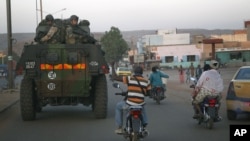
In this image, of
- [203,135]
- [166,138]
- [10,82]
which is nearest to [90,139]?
[166,138]

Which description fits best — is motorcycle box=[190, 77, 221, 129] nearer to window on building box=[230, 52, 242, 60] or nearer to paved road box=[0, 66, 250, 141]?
paved road box=[0, 66, 250, 141]

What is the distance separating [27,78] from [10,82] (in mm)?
18227

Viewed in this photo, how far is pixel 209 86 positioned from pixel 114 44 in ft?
351

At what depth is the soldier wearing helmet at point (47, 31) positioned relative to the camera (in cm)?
1584

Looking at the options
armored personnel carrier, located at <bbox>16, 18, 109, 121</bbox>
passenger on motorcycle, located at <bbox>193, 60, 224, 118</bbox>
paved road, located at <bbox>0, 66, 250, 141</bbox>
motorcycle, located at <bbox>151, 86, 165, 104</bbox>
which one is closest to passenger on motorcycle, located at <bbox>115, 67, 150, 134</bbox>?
paved road, located at <bbox>0, 66, 250, 141</bbox>

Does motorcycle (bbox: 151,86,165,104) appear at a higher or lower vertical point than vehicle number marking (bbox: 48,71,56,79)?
lower

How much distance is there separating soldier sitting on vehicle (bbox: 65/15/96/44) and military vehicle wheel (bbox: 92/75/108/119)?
4.45ft

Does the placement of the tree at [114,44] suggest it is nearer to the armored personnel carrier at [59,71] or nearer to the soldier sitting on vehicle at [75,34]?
the soldier sitting on vehicle at [75,34]

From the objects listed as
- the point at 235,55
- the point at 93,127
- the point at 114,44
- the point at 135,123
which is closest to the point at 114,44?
the point at 114,44

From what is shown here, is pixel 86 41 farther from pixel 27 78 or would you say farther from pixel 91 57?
pixel 27 78

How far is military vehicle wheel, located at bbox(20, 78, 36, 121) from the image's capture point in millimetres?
15000

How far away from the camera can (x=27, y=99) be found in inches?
593

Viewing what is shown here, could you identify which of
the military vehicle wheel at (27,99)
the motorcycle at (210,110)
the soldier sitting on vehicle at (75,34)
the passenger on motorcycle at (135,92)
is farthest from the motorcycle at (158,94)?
the passenger on motorcycle at (135,92)

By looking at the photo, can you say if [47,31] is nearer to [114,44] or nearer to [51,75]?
[51,75]
